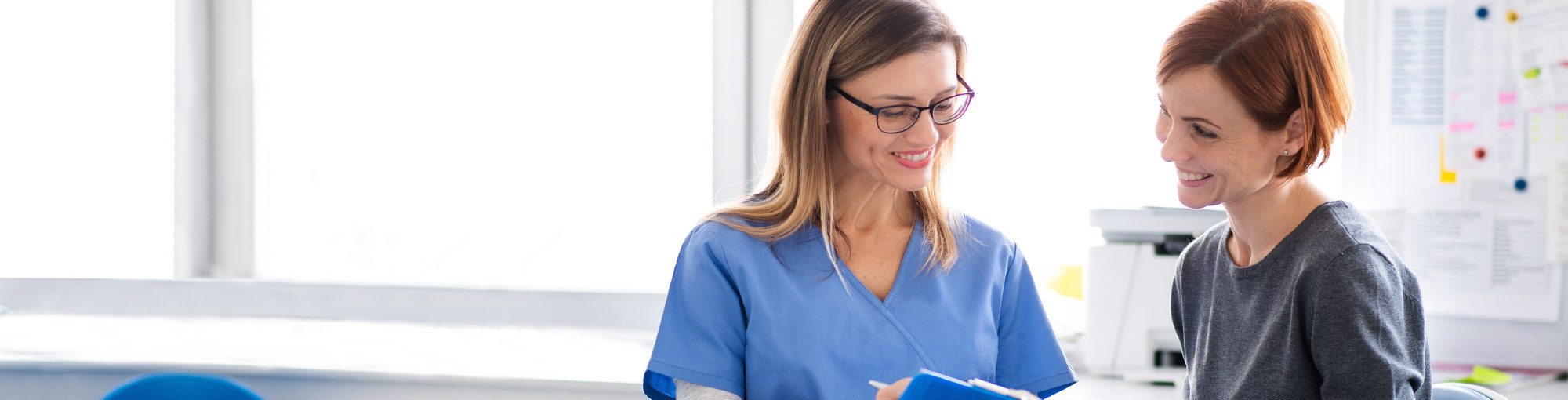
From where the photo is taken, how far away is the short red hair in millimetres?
935

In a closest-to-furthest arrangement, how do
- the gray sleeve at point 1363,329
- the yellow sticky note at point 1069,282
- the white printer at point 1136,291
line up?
the gray sleeve at point 1363,329
the white printer at point 1136,291
the yellow sticky note at point 1069,282

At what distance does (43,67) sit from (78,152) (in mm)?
214

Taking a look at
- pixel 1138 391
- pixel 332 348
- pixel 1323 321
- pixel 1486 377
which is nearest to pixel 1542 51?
pixel 1486 377

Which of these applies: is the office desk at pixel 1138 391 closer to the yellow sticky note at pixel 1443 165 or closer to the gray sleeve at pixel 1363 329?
the yellow sticky note at pixel 1443 165

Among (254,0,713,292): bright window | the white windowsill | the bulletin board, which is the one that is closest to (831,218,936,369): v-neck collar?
the white windowsill

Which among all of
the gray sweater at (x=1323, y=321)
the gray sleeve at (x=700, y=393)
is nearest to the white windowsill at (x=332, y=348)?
the gray sleeve at (x=700, y=393)

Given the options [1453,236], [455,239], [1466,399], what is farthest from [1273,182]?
[455,239]

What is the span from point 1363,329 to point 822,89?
1.90 feet

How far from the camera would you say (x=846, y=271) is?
3.79ft

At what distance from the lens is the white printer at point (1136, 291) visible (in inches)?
71.5

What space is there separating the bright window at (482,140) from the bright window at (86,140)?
0.25 m

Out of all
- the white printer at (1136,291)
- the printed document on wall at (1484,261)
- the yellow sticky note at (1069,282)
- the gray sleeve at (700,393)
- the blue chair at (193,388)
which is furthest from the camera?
the yellow sticky note at (1069,282)

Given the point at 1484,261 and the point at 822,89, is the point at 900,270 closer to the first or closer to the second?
the point at 822,89

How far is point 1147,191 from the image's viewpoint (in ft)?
6.84
